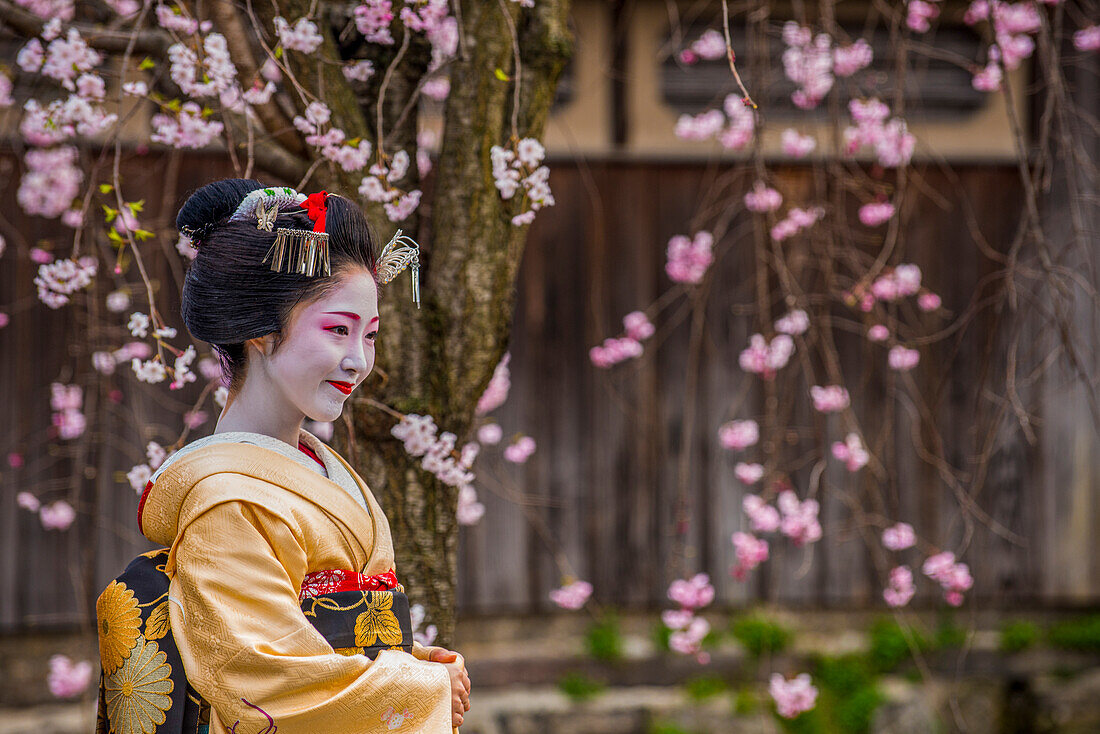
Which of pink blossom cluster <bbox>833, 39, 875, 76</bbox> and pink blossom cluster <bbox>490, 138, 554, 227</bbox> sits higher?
pink blossom cluster <bbox>833, 39, 875, 76</bbox>

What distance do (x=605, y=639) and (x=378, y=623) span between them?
3.12 metres

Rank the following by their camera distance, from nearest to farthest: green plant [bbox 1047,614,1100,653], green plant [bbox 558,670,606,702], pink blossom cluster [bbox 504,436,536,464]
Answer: pink blossom cluster [bbox 504,436,536,464]
green plant [bbox 558,670,606,702]
green plant [bbox 1047,614,1100,653]

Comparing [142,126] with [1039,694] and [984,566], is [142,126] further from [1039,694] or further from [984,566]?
[1039,694]

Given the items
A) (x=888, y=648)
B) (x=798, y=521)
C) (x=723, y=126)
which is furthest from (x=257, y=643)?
(x=888, y=648)

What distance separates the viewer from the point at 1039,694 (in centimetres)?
446

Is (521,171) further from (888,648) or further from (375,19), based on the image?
(888,648)

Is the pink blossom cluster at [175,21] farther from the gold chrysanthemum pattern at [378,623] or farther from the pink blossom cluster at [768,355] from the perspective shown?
the pink blossom cluster at [768,355]

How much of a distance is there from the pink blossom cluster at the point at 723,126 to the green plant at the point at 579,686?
254cm

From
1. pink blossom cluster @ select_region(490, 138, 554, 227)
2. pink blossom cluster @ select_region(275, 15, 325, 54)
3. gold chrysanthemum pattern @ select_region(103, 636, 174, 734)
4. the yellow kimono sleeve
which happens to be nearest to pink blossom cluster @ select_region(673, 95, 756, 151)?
pink blossom cluster @ select_region(490, 138, 554, 227)

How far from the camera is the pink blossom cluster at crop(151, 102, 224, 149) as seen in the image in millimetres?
2207

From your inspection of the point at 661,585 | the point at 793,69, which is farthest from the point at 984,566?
the point at 793,69

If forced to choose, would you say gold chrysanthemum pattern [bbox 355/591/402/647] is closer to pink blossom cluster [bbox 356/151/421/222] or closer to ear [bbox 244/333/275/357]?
ear [bbox 244/333/275/357]

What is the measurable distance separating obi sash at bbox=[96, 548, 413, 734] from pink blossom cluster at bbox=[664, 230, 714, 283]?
2.74 metres

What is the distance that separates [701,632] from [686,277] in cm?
153
